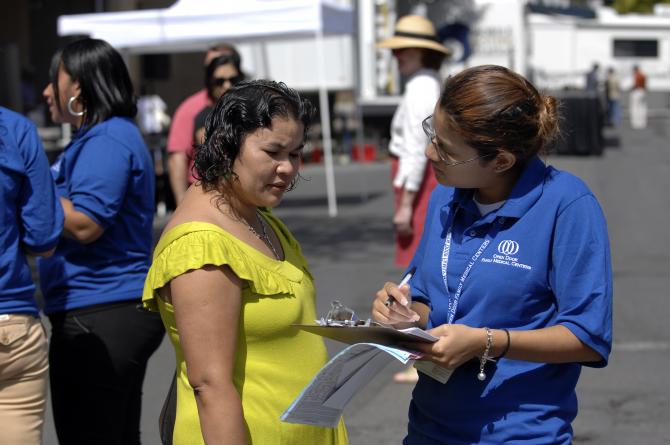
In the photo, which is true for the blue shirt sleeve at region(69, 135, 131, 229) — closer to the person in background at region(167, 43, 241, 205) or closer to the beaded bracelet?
the beaded bracelet

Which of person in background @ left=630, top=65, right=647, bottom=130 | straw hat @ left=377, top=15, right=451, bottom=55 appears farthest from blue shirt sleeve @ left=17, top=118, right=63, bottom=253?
person in background @ left=630, top=65, right=647, bottom=130

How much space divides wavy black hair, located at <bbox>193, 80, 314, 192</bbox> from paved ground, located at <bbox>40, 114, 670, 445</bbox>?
3117 mm

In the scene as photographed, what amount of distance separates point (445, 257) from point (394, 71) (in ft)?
79.7

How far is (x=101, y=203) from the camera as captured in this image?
3.57 m

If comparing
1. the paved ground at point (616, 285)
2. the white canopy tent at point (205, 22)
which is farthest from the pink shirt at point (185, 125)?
the white canopy tent at point (205, 22)

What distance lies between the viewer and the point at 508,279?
96.0 inches

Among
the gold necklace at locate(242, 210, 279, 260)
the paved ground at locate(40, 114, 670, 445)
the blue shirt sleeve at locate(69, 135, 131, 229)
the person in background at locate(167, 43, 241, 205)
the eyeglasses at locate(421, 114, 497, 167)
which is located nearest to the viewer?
the eyeglasses at locate(421, 114, 497, 167)

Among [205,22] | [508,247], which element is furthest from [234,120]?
[205,22]

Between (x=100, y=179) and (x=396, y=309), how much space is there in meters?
1.41

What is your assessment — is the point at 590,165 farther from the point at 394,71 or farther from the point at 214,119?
the point at 214,119

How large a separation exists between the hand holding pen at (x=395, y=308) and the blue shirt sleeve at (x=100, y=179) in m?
1.30

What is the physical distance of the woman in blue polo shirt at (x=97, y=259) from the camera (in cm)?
361

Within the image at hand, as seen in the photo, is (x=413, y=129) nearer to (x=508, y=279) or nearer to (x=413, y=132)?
(x=413, y=132)

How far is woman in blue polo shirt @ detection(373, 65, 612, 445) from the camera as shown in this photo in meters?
2.39
